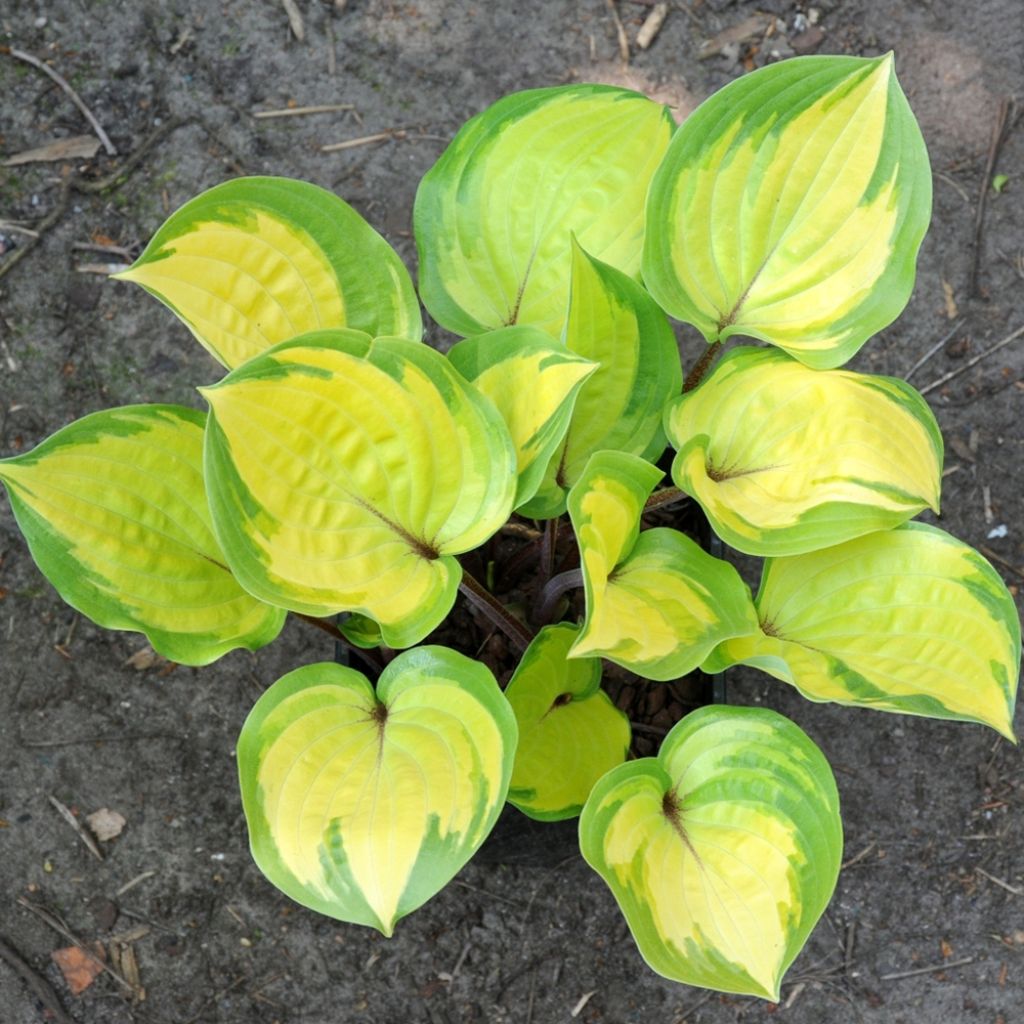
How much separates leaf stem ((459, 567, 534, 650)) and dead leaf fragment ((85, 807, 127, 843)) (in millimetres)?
682

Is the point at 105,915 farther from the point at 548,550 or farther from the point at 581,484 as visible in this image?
the point at 581,484

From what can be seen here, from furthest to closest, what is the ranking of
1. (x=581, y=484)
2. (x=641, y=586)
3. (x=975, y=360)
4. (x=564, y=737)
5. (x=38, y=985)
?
(x=975, y=360)
(x=38, y=985)
(x=564, y=737)
(x=641, y=586)
(x=581, y=484)

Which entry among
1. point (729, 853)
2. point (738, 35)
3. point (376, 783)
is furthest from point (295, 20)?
point (729, 853)

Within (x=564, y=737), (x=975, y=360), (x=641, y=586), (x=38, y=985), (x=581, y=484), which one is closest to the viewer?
(x=581, y=484)

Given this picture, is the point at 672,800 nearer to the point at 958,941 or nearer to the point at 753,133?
the point at 753,133

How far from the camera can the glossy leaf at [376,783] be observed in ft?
2.55

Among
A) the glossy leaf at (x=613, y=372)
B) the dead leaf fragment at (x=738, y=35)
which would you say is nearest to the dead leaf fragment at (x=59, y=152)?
the dead leaf fragment at (x=738, y=35)

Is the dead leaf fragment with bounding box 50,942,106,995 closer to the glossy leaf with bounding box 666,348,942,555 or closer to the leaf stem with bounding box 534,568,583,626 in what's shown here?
the leaf stem with bounding box 534,568,583,626

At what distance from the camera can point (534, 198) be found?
91 centimetres

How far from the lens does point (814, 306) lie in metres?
0.88

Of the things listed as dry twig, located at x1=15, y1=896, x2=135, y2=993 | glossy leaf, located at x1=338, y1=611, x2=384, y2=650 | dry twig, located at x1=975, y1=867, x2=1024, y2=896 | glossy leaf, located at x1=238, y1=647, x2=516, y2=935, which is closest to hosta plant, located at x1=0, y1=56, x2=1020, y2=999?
glossy leaf, located at x1=238, y1=647, x2=516, y2=935

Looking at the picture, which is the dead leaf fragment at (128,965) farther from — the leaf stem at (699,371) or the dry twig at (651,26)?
the dry twig at (651,26)

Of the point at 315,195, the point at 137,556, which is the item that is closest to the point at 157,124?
the point at 315,195

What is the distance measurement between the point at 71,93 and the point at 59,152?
0.09 m
